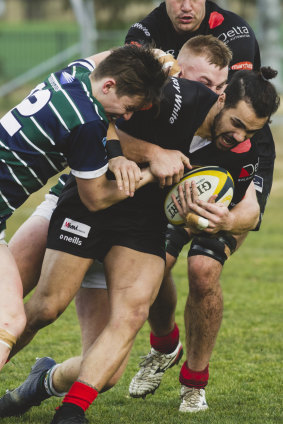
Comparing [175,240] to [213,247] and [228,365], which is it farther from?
[228,365]

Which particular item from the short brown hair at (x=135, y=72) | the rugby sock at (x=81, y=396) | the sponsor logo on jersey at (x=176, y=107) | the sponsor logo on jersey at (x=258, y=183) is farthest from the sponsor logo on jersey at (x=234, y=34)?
the rugby sock at (x=81, y=396)

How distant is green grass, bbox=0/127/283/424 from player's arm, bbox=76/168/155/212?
1.37 m

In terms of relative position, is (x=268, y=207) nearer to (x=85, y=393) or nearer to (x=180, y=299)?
(x=180, y=299)

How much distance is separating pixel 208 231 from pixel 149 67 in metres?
1.03

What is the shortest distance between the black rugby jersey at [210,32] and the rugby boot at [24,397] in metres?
2.46

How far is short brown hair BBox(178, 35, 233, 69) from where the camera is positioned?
5082 millimetres

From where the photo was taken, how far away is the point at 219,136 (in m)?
A: 4.71

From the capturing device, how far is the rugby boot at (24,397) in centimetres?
505

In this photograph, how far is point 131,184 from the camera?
14.5 feet

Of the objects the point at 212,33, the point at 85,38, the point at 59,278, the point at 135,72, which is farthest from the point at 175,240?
the point at 85,38

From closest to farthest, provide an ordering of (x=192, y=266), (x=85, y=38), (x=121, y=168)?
1. (x=121, y=168)
2. (x=192, y=266)
3. (x=85, y=38)

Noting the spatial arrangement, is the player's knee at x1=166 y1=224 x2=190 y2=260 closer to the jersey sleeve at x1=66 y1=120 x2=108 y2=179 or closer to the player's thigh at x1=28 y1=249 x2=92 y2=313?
the player's thigh at x1=28 y1=249 x2=92 y2=313

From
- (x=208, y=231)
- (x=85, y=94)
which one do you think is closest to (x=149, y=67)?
(x=85, y=94)

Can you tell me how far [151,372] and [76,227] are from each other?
1409 mm
